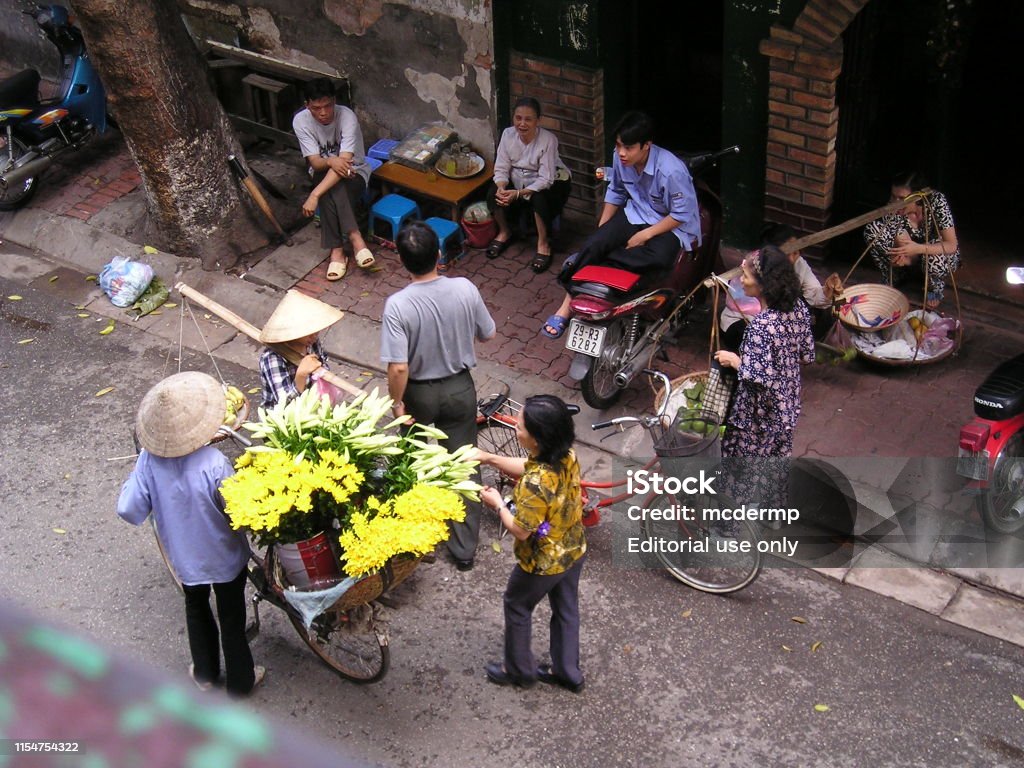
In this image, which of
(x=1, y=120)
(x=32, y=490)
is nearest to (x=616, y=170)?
(x=32, y=490)

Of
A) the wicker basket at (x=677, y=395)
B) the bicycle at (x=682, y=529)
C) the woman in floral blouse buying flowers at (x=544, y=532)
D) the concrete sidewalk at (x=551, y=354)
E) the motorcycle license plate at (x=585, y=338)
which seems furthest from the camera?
the motorcycle license plate at (x=585, y=338)

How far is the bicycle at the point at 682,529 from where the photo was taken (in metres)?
5.73

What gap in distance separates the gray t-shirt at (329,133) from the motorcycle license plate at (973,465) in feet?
16.3

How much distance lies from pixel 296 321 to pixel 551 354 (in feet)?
8.52

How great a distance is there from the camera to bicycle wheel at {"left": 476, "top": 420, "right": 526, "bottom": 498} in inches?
259

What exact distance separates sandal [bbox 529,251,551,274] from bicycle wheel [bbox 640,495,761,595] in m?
3.03

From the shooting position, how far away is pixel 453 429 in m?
5.99

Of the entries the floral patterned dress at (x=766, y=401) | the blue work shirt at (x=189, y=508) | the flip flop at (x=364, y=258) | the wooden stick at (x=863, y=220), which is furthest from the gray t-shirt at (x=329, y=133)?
the blue work shirt at (x=189, y=508)

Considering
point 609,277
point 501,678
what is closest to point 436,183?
point 609,277

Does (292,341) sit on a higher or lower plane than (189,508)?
higher

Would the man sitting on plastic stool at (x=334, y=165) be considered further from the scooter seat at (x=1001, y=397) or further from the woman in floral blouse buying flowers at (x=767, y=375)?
the scooter seat at (x=1001, y=397)

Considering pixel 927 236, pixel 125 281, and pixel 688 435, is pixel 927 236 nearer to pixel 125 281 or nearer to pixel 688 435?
pixel 688 435

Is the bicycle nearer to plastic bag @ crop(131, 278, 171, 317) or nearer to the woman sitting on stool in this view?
the woman sitting on stool

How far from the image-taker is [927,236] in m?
7.04
